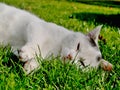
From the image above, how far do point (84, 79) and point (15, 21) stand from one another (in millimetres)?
1270

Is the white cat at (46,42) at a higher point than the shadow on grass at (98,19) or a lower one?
higher

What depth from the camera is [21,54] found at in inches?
152

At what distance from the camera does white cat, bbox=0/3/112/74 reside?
13.5 ft

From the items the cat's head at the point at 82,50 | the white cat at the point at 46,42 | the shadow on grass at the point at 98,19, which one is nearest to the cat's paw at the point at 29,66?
the white cat at the point at 46,42

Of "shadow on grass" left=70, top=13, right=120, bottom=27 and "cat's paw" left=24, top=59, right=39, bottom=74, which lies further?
"shadow on grass" left=70, top=13, right=120, bottom=27

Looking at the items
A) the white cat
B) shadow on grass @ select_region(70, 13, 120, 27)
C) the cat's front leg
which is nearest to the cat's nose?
the white cat

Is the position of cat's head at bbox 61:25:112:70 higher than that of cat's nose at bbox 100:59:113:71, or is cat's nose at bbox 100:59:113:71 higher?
cat's head at bbox 61:25:112:70

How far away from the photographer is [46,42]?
4383 millimetres

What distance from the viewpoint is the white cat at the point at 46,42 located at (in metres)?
4.12

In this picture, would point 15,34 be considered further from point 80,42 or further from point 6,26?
point 80,42

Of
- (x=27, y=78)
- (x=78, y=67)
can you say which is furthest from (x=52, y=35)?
(x=27, y=78)

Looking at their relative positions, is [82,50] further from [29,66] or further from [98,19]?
[98,19]

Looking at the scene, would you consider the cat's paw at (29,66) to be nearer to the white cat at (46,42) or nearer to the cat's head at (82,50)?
the white cat at (46,42)

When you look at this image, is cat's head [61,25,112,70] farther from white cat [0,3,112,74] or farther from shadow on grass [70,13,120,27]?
shadow on grass [70,13,120,27]
